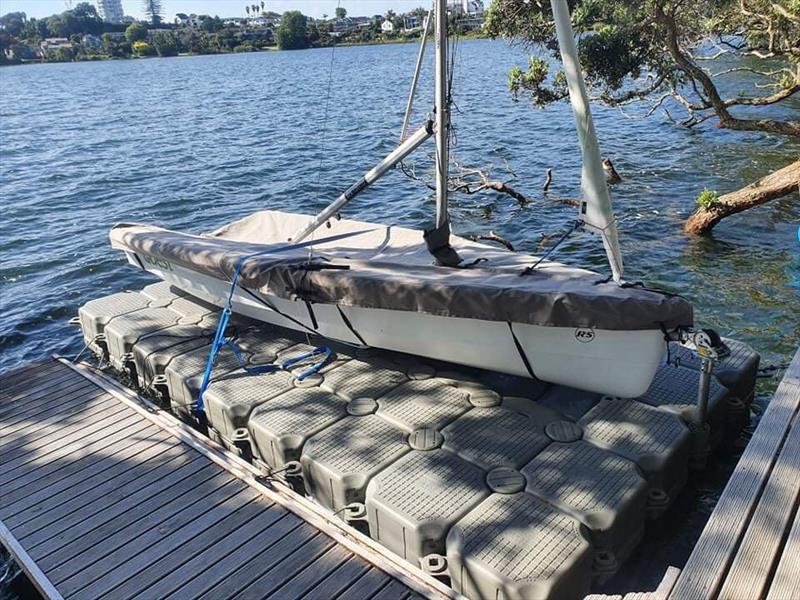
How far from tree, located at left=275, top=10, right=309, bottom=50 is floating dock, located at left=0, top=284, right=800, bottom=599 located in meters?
111

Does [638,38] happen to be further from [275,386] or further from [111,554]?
[111,554]

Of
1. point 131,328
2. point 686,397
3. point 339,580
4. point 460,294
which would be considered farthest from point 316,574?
point 131,328

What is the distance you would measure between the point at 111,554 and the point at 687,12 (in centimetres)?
1629

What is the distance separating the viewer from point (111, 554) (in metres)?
5.69

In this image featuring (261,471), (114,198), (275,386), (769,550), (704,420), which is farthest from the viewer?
(114,198)

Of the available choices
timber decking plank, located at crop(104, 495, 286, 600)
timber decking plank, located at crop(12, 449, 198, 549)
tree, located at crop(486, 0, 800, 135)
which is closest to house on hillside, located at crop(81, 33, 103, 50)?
tree, located at crop(486, 0, 800, 135)

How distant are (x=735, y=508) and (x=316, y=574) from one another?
3.19 m

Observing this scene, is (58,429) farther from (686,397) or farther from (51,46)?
(51,46)

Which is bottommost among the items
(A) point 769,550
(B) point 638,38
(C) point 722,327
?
(C) point 722,327

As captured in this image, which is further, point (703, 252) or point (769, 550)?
point (703, 252)

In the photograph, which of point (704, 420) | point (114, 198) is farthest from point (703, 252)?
point (114, 198)

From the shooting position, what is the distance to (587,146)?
22.1 feet

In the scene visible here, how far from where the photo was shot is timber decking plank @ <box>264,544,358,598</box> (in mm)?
5125

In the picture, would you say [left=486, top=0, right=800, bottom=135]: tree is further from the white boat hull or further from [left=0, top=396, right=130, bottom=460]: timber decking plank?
[left=0, top=396, right=130, bottom=460]: timber decking plank
